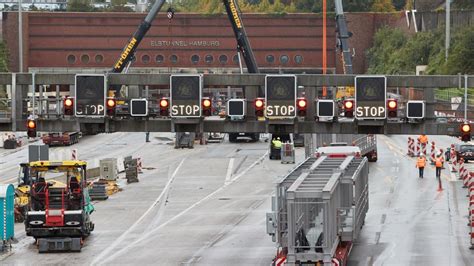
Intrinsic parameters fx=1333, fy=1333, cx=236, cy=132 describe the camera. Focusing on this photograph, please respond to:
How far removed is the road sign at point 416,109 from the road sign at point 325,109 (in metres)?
2.24

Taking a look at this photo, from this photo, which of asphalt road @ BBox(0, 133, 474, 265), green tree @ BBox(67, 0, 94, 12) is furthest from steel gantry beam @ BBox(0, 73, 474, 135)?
green tree @ BBox(67, 0, 94, 12)

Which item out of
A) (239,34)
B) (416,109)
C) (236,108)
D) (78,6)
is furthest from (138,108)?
(78,6)

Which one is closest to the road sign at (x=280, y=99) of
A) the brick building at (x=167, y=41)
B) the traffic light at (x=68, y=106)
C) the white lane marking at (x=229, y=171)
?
the traffic light at (x=68, y=106)

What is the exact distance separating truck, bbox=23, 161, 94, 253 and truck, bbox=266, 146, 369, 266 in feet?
26.7

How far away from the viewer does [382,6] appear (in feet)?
569

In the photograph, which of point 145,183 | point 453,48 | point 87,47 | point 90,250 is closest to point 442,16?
point 453,48

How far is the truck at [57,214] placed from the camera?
139ft

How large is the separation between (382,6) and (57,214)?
442ft

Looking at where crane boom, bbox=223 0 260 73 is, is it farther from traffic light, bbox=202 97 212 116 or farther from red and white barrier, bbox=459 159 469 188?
traffic light, bbox=202 97 212 116

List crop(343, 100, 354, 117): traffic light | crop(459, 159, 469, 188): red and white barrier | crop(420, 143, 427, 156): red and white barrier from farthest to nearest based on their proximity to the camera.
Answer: crop(420, 143, 427, 156): red and white barrier < crop(459, 159, 469, 188): red and white barrier < crop(343, 100, 354, 117): traffic light

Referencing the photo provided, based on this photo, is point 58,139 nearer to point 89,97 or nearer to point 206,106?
point 89,97

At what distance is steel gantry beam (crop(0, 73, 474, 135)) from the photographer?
39.4 meters

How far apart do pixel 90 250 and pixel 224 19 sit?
100766 millimetres

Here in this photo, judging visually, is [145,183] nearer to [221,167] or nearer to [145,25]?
[221,167]
